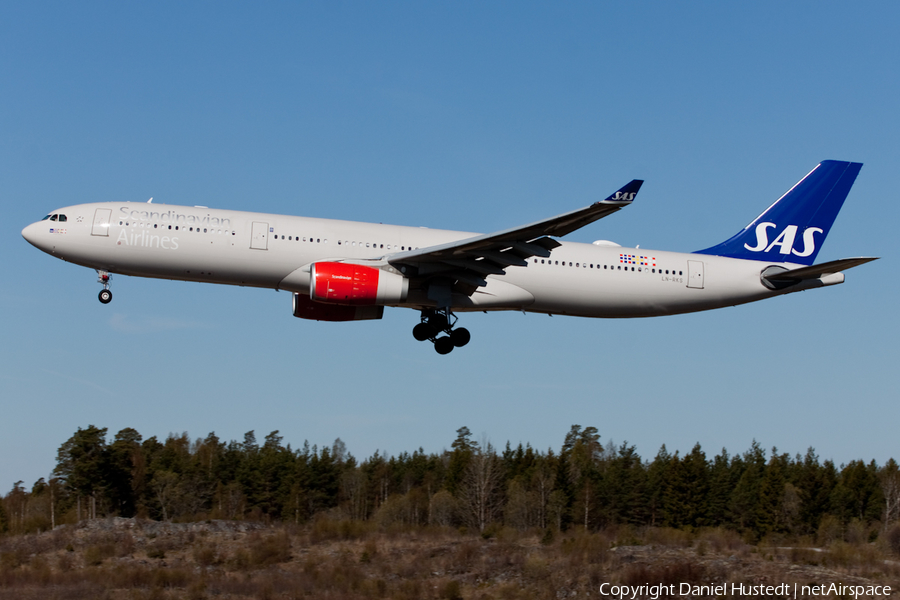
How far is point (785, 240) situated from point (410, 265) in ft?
52.1

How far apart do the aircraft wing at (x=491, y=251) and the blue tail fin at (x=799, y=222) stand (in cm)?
958

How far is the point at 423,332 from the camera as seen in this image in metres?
30.2

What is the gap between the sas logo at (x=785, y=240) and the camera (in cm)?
3388

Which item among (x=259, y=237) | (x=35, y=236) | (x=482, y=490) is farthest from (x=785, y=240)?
(x=482, y=490)

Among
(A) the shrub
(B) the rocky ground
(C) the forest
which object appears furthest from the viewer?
(C) the forest

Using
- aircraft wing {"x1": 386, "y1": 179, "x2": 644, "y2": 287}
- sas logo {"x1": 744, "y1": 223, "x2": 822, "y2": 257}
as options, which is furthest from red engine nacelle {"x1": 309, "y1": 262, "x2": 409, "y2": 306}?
sas logo {"x1": 744, "y1": 223, "x2": 822, "y2": 257}

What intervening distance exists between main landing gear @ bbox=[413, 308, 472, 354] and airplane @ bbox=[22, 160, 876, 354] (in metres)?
0.04

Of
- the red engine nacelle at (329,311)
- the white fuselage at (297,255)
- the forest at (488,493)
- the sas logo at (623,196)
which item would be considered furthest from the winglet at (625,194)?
the forest at (488,493)

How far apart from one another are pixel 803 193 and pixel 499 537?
2082 cm

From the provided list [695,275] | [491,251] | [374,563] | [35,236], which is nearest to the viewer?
[491,251]

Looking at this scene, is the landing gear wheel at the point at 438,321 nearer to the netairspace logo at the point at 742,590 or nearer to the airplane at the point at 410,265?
the airplane at the point at 410,265

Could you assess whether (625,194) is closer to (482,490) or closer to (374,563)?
(374,563)

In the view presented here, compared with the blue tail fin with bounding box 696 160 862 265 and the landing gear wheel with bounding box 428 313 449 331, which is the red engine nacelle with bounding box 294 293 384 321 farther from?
the blue tail fin with bounding box 696 160 862 265

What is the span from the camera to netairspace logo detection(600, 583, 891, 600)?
29.4 metres
